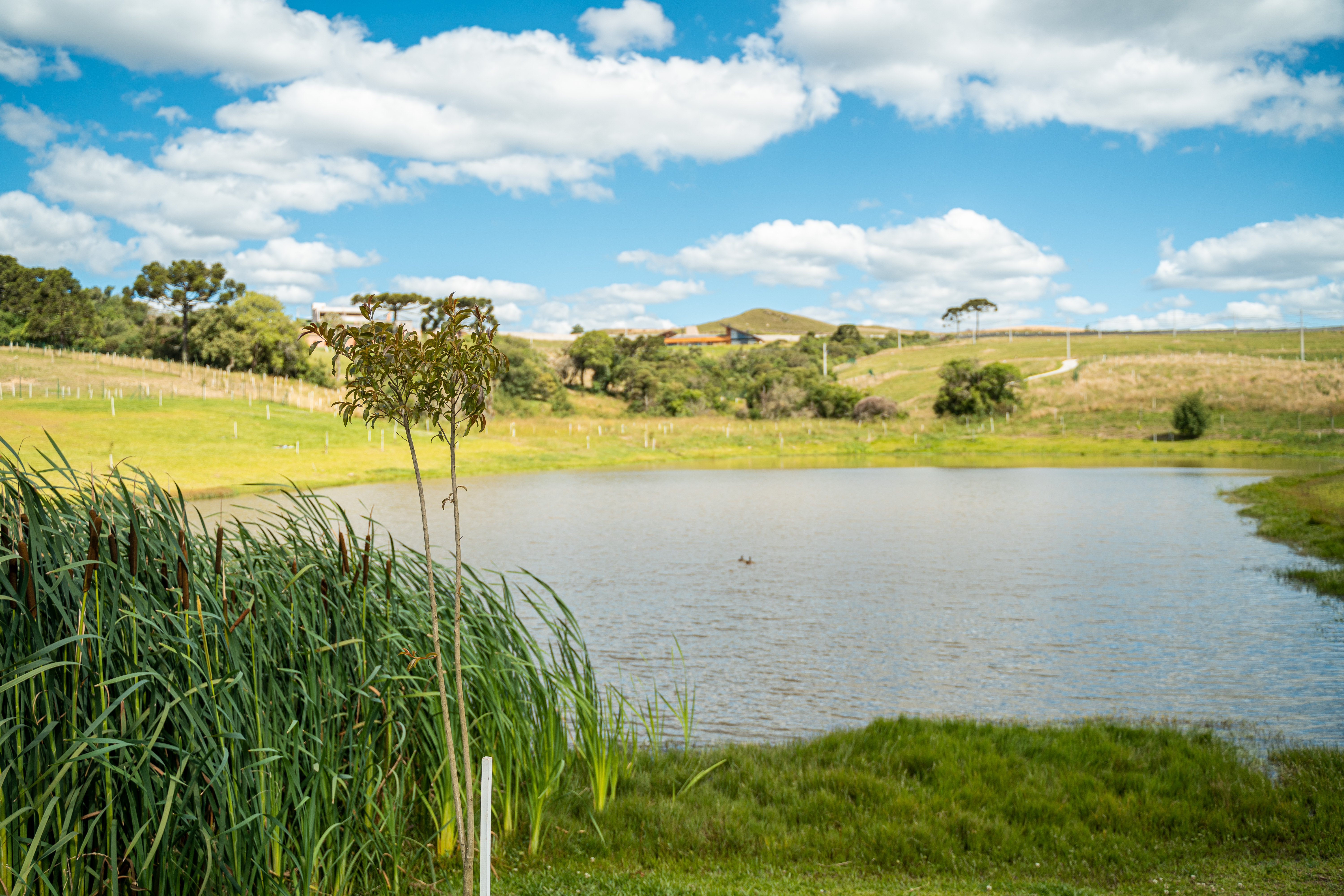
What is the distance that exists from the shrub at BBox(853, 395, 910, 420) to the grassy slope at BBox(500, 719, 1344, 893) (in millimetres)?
71358

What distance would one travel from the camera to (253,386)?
63.7 m

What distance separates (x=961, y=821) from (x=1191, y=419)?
6779 centimetres

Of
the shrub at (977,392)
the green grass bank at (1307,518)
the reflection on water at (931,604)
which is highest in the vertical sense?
the shrub at (977,392)

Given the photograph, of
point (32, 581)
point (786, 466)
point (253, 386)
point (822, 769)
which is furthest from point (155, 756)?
point (253, 386)

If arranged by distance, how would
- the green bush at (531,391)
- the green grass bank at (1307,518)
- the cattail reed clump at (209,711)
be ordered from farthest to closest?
the green bush at (531,391), the green grass bank at (1307,518), the cattail reed clump at (209,711)

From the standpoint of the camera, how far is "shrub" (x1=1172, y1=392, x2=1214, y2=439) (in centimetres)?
6275

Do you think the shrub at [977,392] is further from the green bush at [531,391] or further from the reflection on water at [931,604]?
the reflection on water at [931,604]

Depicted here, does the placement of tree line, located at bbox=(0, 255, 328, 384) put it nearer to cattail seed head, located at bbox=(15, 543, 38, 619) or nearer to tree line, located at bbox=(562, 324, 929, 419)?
tree line, located at bbox=(562, 324, 929, 419)

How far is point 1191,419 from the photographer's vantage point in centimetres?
6284

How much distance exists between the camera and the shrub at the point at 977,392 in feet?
255

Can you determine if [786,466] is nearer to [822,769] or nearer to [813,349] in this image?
[822,769]

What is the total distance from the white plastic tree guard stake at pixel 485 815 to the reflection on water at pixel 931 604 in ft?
20.6

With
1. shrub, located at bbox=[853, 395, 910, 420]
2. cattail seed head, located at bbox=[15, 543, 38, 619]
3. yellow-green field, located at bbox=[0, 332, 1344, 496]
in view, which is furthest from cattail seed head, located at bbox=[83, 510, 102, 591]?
shrub, located at bbox=[853, 395, 910, 420]

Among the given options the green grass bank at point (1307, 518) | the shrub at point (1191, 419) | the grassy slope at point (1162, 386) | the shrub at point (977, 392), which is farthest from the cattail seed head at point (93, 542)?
the shrub at point (977, 392)
